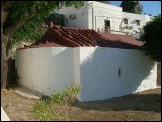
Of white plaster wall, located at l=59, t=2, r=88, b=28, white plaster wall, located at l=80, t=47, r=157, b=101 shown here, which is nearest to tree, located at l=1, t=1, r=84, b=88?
white plaster wall, located at l=80, t=47, r=157, b=101

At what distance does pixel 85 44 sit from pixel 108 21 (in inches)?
826

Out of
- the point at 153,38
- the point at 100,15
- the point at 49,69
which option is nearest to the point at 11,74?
the point at 49,69

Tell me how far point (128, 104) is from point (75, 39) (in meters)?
4.75

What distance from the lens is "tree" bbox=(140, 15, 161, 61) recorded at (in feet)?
69.4

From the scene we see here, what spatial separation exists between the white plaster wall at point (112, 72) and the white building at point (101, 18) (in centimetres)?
1339

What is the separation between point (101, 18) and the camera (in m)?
41.0

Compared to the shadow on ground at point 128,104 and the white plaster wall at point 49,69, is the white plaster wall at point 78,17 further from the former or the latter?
the shadow on ground at point 128,104

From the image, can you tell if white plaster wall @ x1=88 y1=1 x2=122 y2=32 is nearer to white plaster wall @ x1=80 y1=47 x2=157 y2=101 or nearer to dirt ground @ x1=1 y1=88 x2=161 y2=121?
white plaster wall @ x1=80 y1=47 x2=157 y2=101

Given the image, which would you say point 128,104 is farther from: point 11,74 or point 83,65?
point 11,74

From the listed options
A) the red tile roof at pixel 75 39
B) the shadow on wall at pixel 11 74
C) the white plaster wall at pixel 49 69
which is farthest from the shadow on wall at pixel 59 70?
the shadow on wall at pixel 11 74

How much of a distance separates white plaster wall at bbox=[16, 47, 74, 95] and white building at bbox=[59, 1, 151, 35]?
16.4 meters

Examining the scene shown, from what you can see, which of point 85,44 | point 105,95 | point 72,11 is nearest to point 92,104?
point 105,95

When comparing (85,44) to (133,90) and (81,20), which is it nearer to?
(133,90)

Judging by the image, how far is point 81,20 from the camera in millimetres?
42250
